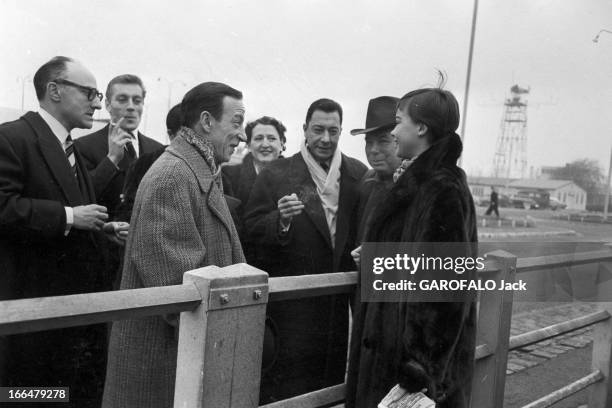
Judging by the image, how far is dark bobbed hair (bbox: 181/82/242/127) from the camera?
8.25 feet

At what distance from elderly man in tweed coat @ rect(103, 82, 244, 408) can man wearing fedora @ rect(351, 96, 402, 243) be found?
0.86 metres

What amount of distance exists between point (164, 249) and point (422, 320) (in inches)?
35.2

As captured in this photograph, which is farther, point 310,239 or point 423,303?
point 310,239

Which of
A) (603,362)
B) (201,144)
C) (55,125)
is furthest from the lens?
(603,362)

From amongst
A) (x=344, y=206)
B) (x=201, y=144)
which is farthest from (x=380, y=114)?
(x=201, y=144)

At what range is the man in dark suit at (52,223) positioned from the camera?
251cm

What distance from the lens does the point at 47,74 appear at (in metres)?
2.77

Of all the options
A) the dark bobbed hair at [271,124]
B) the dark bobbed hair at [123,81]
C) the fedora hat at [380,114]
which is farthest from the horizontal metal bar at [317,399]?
the dark bobbed hair at [271,124]

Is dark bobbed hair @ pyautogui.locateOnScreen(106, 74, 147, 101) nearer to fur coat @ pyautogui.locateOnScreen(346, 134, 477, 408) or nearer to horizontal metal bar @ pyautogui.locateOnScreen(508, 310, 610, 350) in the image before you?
fur coat @ pyautogui.locateOnScreen(346, 134, 477, 408)

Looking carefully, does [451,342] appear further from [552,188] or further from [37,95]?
[552,188]

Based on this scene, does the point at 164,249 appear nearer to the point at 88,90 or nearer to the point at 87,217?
the point at 87,217

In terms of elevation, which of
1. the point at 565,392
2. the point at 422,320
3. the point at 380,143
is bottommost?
the point at 565,392

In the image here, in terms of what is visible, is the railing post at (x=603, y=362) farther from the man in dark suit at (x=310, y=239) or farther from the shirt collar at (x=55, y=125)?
the shirt collar at (x=55, y=125)

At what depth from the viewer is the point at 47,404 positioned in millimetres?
2316
